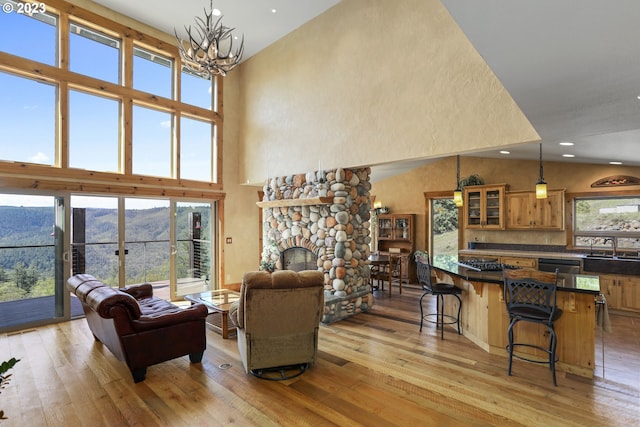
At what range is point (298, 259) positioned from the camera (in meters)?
6.29

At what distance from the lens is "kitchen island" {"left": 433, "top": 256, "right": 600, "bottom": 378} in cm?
333

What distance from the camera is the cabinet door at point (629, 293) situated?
5.34 metres

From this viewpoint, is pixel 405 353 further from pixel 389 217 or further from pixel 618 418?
pixel 389 217

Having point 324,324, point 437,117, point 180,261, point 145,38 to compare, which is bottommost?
point 324,324

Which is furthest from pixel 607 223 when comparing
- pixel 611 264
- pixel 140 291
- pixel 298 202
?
pixel 140 291

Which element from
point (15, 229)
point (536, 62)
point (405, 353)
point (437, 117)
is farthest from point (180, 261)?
point (536, 62)

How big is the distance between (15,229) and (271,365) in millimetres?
4783

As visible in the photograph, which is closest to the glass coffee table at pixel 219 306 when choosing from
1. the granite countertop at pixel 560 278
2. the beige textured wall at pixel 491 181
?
the granite countertop at pixel 560 278

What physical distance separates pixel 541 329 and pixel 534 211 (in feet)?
12.2

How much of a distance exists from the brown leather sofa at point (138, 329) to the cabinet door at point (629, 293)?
6.76 m

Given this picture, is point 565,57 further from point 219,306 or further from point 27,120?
point 27,120

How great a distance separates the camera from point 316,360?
11.9ft

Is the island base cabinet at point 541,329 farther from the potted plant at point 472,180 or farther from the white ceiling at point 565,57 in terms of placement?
the potted plant at point 472,180

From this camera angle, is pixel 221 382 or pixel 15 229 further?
pixel 15 229
